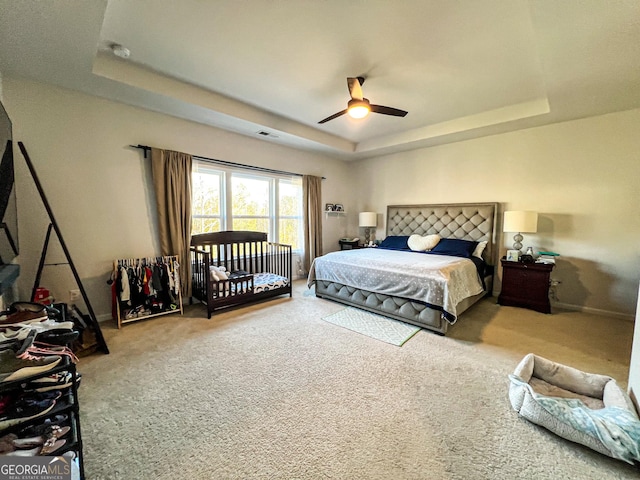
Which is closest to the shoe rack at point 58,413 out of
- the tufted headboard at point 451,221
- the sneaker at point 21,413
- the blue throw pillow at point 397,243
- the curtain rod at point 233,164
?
the sneaker at point 21,413

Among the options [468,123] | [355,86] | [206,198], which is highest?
[468,123]

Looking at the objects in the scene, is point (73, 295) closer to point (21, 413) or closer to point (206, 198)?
point (206, 198)

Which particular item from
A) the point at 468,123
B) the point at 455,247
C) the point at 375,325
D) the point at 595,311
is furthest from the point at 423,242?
the point at 595,311

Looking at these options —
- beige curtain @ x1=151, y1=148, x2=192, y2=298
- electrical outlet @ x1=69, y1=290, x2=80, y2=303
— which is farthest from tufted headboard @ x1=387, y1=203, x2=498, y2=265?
electrical outlet @ x1=69, y1=290, x2=80, y2=303

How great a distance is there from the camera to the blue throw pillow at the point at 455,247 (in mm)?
3939

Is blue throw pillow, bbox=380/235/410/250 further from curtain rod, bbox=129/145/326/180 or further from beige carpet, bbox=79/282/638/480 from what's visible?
curtain rod, bbox=129/145/326/180

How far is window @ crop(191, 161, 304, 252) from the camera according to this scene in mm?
3910

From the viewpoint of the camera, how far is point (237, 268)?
4098mm

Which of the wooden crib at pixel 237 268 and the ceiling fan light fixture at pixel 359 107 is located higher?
the ceiling fan light fixture at pixel 359 107

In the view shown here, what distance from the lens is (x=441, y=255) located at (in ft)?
13.1

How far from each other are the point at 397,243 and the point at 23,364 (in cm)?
468

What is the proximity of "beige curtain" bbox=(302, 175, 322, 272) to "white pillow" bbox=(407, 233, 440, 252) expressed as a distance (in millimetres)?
1866

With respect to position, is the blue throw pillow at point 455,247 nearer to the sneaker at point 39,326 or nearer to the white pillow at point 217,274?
the white pillow at point 217,274

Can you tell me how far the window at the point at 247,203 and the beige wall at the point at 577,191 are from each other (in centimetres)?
312
